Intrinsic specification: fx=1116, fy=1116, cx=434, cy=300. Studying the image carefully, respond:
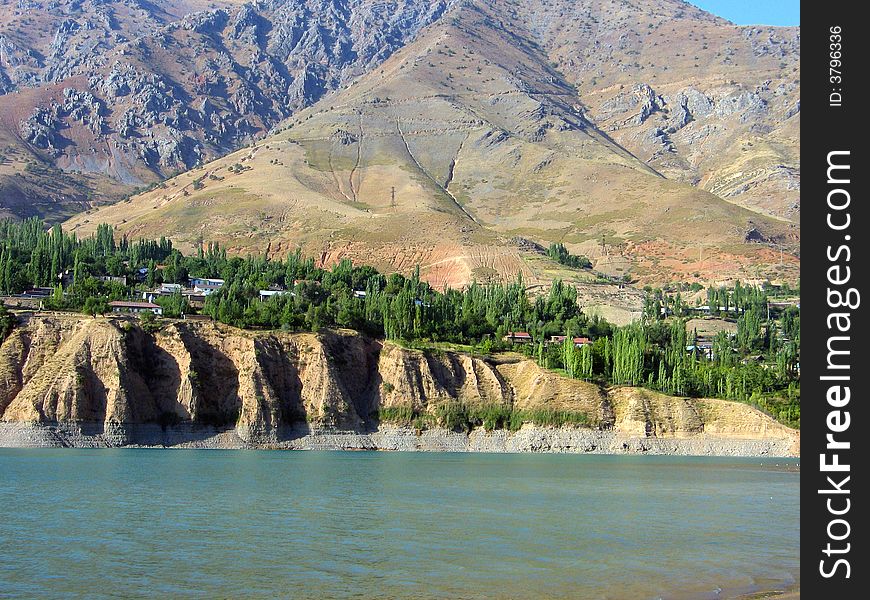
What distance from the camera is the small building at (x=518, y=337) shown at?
111 meters

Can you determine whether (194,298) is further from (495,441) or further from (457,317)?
A: (495,441)

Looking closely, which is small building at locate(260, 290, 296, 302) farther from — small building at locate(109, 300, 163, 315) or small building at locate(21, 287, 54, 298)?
small building at locate(21, 287, 54, 298)

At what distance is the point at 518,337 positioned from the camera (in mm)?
112875

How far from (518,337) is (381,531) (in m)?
74.0

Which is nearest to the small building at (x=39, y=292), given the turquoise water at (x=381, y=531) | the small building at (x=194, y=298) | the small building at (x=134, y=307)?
the small building at (x=134, y=307)

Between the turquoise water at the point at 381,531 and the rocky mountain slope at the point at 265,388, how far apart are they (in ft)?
39.0

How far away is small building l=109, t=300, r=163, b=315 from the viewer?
95250 mm

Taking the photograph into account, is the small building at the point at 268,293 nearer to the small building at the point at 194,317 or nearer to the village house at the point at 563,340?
the small building at the point at 194,317

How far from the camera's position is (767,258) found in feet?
609

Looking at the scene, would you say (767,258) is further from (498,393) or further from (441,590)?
(441,590)

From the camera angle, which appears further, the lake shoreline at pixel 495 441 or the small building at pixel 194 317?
the small building at pixel 194 317
